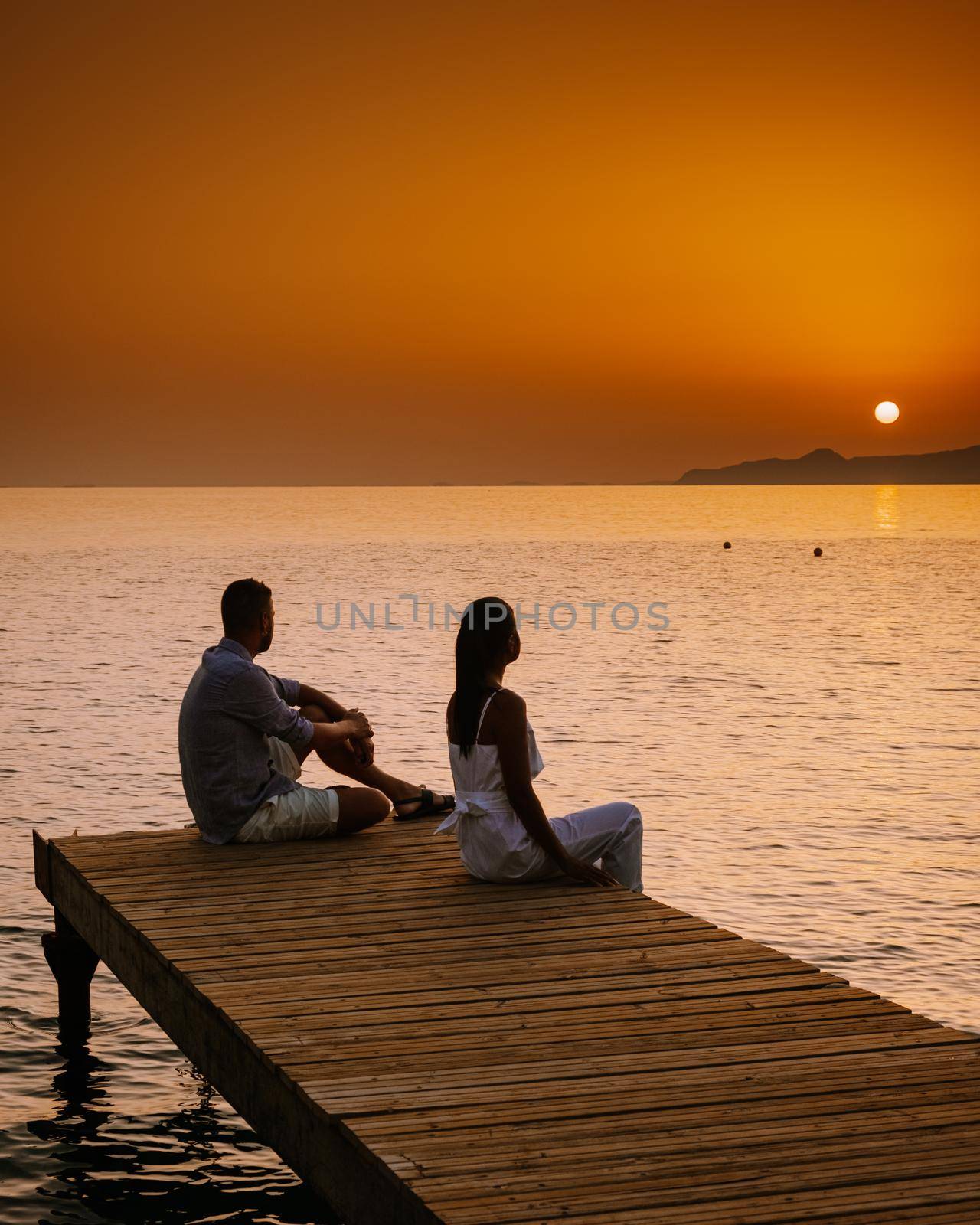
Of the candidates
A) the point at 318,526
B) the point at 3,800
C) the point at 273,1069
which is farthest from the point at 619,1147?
the point at 318,526

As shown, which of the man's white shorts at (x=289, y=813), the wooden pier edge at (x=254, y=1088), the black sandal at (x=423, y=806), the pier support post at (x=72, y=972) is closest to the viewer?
the wooden pier edge at (x=254, y=1088)

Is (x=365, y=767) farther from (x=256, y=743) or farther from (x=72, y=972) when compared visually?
(x=72, y=972)

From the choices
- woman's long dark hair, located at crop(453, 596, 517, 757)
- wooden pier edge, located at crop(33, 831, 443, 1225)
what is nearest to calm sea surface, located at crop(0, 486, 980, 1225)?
wooden pier edge, located at crop(33, 831, 443, 1225)

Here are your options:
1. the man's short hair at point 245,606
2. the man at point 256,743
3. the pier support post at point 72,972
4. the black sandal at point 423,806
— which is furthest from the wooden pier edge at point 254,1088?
the black sandal at point 423,806

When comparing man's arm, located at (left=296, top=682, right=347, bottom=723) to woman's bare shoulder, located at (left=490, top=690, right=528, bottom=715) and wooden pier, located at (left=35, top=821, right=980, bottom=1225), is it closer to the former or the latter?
wooden pier, located at (left=35, top=821, right=980, bottom=1225)

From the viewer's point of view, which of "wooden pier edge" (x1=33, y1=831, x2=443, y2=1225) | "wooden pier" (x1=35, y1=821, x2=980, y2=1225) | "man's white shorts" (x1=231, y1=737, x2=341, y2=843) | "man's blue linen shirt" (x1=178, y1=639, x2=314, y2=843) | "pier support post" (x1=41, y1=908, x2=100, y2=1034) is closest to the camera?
"wooden pier" (x1=35, y1=821, x2=980, y2=1225)

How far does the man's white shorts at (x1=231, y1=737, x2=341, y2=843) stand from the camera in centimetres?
852

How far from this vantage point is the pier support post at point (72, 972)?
8.80m

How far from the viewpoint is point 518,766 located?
7.36 meters

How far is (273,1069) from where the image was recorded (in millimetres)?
5191

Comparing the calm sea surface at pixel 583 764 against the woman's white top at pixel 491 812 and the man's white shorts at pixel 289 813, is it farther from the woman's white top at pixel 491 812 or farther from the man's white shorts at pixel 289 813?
the woman's white top at pixel 491 812

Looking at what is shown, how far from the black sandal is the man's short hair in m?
1.74

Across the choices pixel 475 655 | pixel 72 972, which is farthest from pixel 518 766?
pixel 72 972

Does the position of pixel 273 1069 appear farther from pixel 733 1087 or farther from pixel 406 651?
pixel 406 651
